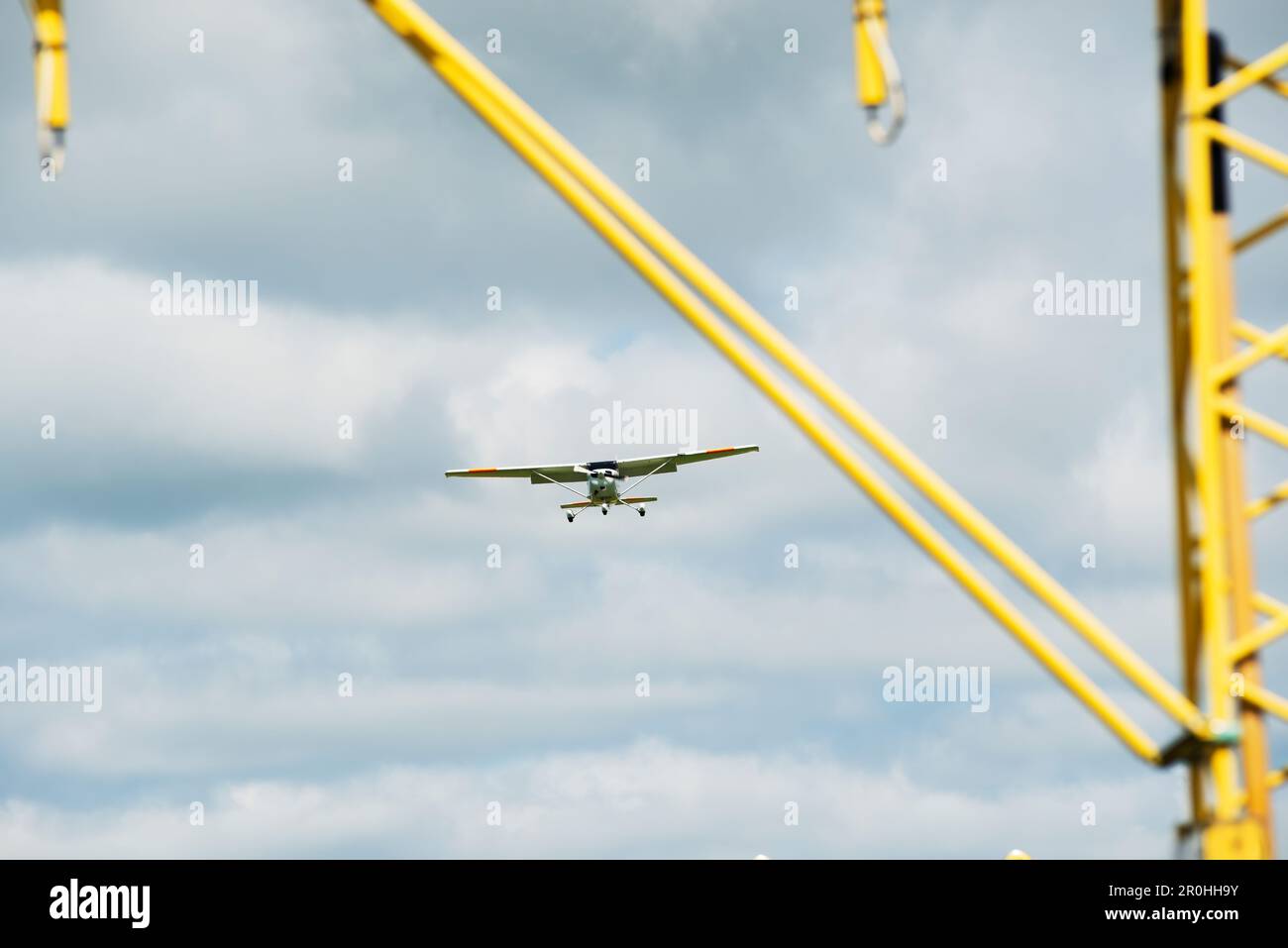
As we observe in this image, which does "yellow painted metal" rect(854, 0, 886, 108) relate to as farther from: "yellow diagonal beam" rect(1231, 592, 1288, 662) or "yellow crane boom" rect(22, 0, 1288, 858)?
"yellow diagonal beam" rect(1231, 592, 1288, 662)

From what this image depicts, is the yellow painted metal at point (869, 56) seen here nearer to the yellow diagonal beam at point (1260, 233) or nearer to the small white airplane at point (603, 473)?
the yellow diagonal beam at point (1260, 233)

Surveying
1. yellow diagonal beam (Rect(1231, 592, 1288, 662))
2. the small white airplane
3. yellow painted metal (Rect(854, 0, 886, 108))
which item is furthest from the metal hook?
the small white airplane

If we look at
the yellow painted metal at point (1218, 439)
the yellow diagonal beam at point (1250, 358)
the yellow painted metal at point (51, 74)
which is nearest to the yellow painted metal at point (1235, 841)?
the yellow painted metal at point (1218, 439)

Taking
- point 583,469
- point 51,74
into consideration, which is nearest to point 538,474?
point 583,469

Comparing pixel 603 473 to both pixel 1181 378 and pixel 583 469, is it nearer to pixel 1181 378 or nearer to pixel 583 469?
pixel 583 469
